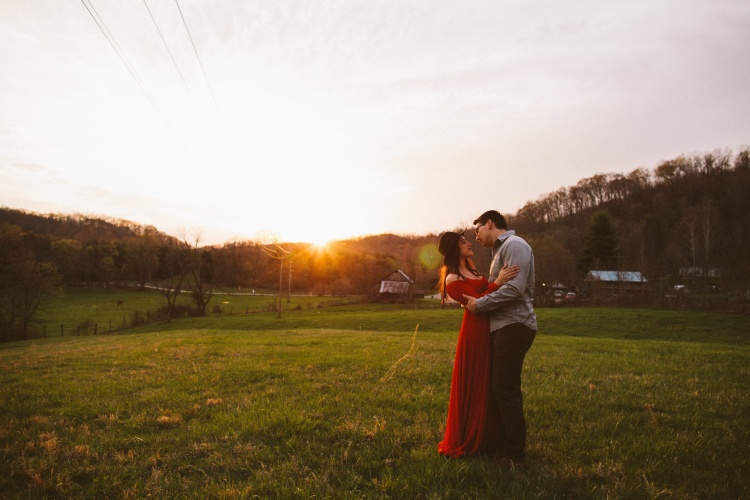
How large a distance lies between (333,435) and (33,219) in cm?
16863

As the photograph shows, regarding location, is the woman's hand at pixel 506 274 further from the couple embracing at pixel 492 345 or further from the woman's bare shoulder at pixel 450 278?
the woman's bare shoulder at pixel 450 278

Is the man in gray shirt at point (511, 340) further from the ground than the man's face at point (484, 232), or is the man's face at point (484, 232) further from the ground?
the man's face at point (484, 232)

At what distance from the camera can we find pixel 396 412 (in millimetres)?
6535

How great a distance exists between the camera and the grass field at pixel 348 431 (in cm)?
421

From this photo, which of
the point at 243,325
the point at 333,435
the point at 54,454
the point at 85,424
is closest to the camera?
the point at 54,454

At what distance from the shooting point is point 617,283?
208ft

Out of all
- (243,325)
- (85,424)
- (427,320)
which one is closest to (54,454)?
(85,424)

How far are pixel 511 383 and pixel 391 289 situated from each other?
7893 centimetres

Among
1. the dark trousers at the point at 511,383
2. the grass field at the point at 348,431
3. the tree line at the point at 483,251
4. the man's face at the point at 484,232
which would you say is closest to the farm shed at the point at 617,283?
the tree line at the point at 483,251

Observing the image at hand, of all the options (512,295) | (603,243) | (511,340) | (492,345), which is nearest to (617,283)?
(603,243)

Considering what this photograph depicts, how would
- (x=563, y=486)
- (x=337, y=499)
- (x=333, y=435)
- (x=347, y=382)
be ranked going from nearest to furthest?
(x=337, y=499), (x=563, y=486), (x=333, y=435), (x=347, y=382)

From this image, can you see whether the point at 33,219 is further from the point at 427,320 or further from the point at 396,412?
the point at 396,412

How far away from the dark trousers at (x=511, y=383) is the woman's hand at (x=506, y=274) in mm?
567

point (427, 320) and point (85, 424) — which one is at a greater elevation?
point (85, 424)
